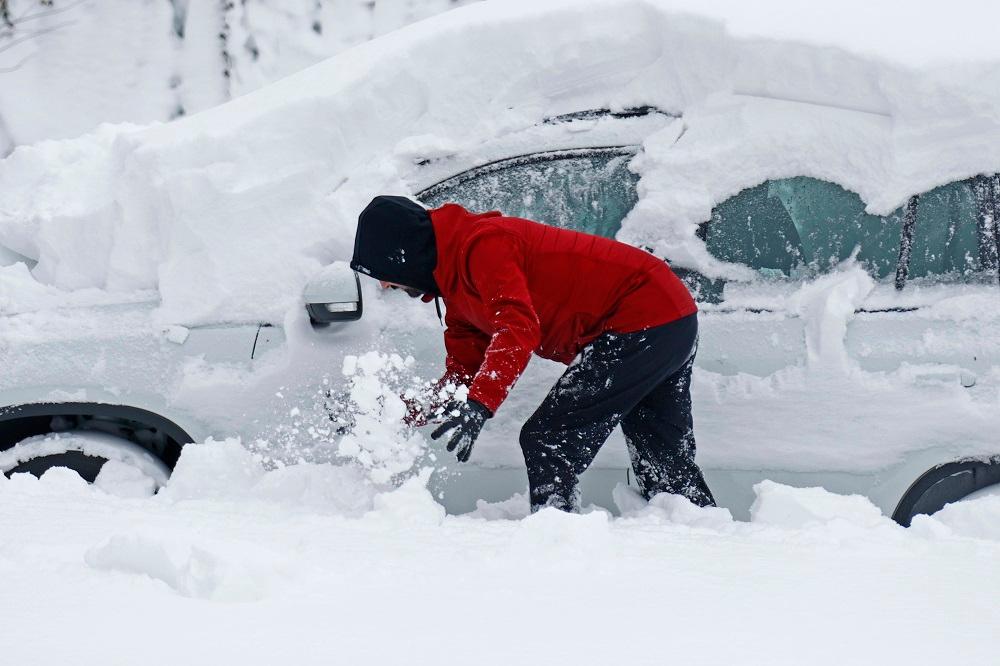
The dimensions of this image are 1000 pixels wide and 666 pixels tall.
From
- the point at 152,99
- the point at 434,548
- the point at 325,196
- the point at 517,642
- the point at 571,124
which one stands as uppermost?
the point at 571,124

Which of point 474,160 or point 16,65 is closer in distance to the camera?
point 474,160

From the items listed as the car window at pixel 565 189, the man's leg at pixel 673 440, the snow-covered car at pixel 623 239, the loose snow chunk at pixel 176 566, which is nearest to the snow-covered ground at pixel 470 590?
the loose snow chunk at pixel 176 566

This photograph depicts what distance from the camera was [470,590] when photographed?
1685mm

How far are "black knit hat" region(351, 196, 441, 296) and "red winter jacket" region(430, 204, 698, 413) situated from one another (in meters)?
0.04

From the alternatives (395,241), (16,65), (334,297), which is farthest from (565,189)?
(16,65)

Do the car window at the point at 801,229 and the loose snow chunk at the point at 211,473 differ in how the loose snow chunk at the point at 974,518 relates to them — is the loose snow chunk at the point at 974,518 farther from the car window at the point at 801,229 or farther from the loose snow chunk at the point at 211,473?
the loose snow chunk at the point at 211,473

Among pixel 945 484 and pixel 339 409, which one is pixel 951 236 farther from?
pixel 339 409

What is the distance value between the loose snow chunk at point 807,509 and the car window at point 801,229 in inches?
28.2

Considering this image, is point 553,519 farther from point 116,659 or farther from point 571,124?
point 571,124

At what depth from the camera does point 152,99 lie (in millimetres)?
9312

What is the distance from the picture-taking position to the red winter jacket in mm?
2330

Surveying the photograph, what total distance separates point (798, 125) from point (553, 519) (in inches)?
63.9

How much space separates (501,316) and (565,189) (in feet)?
2.43

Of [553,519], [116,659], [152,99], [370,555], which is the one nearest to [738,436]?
[553,519]
